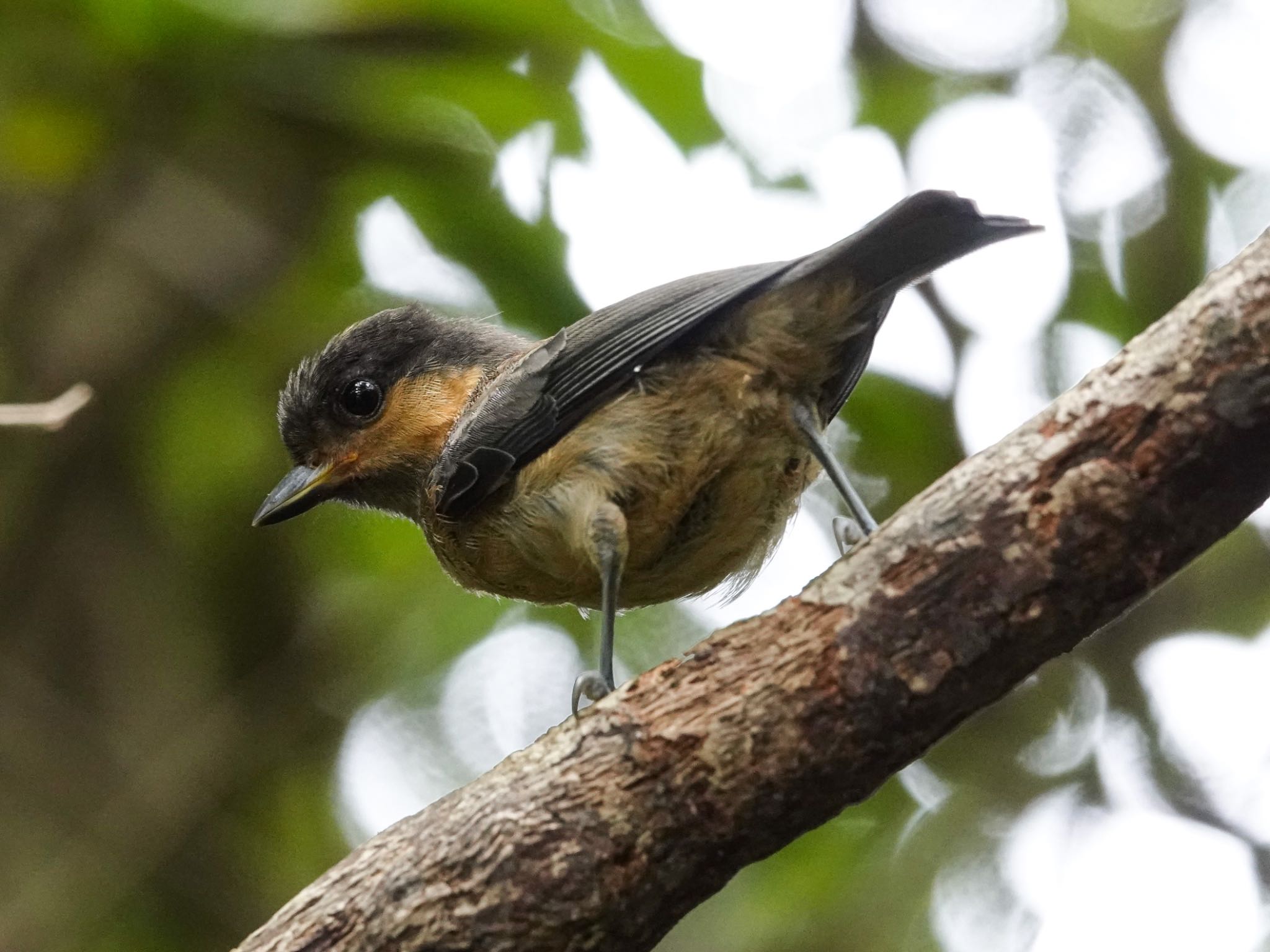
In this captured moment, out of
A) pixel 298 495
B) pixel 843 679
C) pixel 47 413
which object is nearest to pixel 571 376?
pixel 298 495

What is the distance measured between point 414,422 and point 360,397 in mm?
161

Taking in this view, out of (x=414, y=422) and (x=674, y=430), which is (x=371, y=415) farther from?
(x=674, y=430)

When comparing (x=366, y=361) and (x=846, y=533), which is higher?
(x=366, y=361)

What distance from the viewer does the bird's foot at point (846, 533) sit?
2.84 meters

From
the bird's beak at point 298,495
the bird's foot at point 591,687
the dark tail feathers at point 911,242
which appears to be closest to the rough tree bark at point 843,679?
the bird's foot at point 591,687

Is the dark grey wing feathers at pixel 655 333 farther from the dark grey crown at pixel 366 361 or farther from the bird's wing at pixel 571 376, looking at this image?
the dark grey crown at pixel 366 361

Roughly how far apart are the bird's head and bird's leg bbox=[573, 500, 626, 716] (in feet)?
2.68

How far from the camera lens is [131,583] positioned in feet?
16.9

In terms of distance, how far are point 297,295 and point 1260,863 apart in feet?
11.2

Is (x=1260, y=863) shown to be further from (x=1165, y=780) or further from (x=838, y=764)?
(x=838, y=764)

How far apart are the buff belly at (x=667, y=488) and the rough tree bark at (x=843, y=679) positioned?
65 cm

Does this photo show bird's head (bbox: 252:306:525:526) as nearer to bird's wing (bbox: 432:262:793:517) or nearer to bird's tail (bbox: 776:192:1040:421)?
bird's wing (bbox: 432:262:793:517)

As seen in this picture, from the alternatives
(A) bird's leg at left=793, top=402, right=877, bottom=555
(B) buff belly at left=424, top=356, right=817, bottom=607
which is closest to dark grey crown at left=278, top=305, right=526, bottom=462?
(B) buff belly at left=424, top=356, right=817, bottom=607

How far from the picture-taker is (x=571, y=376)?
316 centimetres
